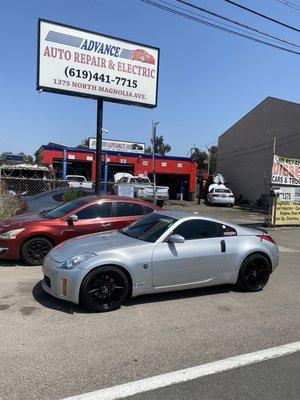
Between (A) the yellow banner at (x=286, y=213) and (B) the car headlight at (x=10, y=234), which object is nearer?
(B) the car headlight at (x=10, y=234)

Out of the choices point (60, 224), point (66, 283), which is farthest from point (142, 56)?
point (66, 283)

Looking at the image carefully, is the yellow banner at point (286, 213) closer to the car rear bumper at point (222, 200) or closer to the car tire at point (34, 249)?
the car tire at point (34, 249)

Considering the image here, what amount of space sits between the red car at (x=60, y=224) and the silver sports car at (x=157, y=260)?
78.3 inches

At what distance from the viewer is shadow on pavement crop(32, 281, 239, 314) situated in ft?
20.6

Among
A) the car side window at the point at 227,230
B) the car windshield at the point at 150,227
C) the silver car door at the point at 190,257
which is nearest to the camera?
the silver car door at the point at 190,257

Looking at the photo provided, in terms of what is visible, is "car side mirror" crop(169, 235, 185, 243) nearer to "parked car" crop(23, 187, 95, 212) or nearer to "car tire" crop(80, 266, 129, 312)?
"car tire" crop(80, 266, 129, 312)

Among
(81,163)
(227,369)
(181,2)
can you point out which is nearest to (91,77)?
(181,2)

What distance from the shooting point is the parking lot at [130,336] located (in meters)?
4.23

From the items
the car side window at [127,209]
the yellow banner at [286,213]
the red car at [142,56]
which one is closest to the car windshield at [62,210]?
the car side window at [127,209]

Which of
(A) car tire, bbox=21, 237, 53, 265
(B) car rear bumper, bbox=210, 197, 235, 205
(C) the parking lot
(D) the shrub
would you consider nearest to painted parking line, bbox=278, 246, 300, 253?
(C) the parking lot

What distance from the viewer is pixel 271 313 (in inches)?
257

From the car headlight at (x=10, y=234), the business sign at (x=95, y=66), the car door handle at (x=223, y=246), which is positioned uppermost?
the business sign at (x=95, y=66)

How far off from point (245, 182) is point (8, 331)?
4100 cm

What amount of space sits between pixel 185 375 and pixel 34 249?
17.8ft
